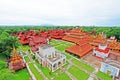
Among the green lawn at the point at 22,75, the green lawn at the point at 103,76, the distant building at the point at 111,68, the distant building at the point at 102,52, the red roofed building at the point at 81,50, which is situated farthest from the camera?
the red roofed building at the point at 81,50

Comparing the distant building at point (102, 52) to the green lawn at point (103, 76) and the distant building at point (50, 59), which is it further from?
the distant building at point (50, 59)

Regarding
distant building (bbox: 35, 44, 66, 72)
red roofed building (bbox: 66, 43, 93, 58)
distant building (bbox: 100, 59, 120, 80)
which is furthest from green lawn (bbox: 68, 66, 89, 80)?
red roofed building (bbox: 66, 43, 93, 58)

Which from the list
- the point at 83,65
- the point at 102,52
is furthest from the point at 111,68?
the point at 102,52

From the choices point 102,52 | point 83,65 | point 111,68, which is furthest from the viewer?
point 102,52

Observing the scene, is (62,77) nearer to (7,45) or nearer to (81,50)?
(81,50)

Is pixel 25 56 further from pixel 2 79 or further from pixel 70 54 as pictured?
pixel 2 79

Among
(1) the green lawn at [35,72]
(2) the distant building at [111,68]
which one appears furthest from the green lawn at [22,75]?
(2) the distant building at [111,68]
